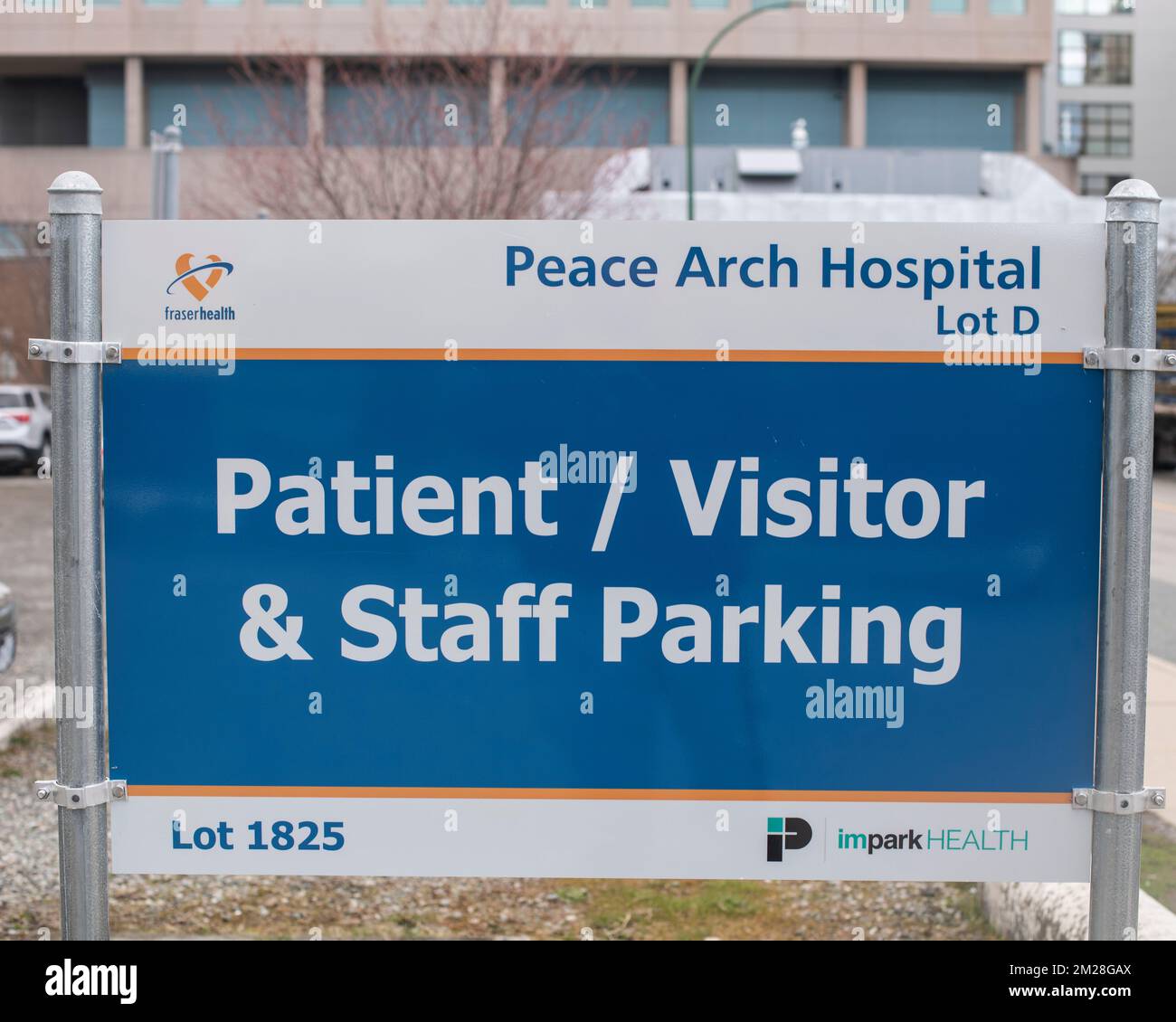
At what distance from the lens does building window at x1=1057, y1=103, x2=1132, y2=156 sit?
3137 inches

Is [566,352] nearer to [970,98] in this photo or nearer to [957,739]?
[957,739]

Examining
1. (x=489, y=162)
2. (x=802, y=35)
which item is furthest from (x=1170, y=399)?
(x=802, y=35)

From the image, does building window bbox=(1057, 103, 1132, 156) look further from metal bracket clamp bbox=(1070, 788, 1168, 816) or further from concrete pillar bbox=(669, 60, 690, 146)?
metal bracket clamp bbox=(1070, 788, 1168, 816)

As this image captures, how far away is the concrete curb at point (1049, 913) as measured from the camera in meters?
4.16

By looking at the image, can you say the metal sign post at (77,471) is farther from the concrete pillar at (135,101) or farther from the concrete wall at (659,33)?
the concrete pillar at (135,101)

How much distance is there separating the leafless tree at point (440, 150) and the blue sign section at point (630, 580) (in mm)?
16833

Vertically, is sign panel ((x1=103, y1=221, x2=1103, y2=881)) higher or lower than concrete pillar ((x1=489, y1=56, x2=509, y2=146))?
lower

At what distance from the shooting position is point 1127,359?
7.54 feet

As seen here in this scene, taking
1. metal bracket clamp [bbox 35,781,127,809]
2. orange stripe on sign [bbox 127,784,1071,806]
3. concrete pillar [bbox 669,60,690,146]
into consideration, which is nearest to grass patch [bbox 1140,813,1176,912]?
orange stripe on sign [bbox 127,784,1071,806]

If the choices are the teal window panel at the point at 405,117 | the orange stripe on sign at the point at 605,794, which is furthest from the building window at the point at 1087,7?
the orange stripe on sign at the point at 605,794

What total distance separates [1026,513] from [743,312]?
0.57 m

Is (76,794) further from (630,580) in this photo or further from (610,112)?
(610,112)

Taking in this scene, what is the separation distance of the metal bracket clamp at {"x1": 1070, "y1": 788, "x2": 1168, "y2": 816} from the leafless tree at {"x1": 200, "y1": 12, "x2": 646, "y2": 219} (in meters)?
17.1

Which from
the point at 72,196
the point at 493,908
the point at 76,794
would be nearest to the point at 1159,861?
the point at 493,908
